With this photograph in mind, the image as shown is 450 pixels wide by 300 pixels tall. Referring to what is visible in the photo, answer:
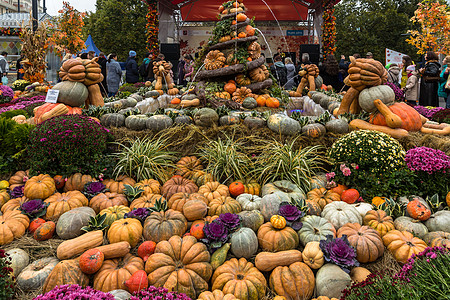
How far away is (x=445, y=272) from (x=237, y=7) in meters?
7.22

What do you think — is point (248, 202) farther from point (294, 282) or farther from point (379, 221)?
point (379, 221)

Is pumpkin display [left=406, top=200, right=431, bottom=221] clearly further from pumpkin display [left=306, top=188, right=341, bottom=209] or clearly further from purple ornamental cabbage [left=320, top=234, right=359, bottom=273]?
purple ornamental cabbage [left=320, top=234, right=359, bottom=273]

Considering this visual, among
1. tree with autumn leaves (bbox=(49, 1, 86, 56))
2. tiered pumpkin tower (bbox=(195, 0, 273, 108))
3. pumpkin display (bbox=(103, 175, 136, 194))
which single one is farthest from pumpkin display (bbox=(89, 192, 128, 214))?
tree with autumn leaves (bbox=(49, 1, 86, 56))

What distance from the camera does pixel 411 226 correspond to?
2885mm

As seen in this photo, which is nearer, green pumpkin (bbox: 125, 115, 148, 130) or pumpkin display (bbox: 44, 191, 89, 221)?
pumpkin display (bbox: 44, 191, 89, 221)

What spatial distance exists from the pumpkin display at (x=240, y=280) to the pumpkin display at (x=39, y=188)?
220cm

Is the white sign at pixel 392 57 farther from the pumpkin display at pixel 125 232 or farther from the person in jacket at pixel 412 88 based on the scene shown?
the pumpkin display at pixel 125 232

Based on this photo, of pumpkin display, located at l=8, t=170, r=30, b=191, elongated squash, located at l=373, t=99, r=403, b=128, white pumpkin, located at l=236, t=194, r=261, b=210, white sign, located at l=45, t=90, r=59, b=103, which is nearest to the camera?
white pumpkin, located at l=236, t=194, r=261, b=210

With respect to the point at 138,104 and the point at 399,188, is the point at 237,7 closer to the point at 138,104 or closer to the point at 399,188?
the point at 138,104

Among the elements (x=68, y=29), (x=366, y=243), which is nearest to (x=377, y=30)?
(x=68, y=29)

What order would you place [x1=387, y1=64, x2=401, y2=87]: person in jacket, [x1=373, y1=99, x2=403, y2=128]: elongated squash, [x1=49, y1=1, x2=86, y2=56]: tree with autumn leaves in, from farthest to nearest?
[x1=49, y1=1, x2=86, y2=56]: tree with autumn leaves → [x1=387, y1=64, x2=401, y2=87]: person in jacket → [x1=373, y1=99, x2=403, y2=128]: elongated squash

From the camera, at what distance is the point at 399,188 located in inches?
143

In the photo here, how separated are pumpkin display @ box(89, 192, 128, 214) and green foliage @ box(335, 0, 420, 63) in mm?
25995

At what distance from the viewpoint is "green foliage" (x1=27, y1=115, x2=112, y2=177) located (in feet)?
12.2
